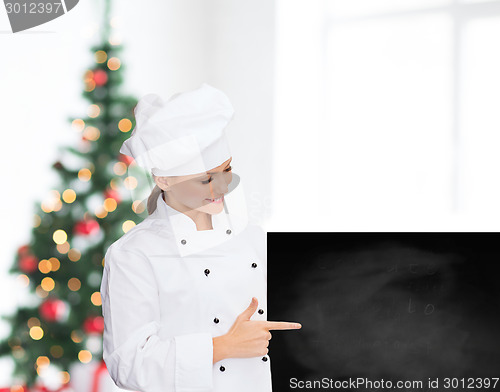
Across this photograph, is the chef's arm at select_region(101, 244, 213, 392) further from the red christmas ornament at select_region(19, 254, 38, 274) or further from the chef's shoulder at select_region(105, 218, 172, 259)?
the red christmas ornament at select_region(19, 254, 38, 274)

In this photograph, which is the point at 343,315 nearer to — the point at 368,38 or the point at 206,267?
the point at 206,267

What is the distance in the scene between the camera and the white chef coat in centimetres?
113

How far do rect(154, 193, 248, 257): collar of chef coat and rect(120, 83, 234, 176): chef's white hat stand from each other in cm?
11

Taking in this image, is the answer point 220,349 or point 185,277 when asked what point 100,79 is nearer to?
point 185,277

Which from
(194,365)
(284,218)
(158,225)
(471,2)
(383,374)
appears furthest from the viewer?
(284,218)

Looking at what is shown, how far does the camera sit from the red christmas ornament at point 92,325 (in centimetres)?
214

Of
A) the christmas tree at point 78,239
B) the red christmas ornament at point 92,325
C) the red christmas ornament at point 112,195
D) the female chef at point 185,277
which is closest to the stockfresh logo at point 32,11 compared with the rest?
the christmas tree at point 78,239

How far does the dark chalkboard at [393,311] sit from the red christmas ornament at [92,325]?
780 millimetres

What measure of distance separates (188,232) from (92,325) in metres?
1.12

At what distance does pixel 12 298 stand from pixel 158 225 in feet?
4.56

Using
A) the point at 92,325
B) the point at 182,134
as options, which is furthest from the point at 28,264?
the point at 182,134

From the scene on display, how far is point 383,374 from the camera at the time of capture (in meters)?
1.75

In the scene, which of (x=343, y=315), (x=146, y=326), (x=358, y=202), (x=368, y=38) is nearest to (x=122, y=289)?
(x=146, y=326)

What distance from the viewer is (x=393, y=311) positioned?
68.8 inches
